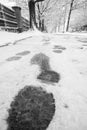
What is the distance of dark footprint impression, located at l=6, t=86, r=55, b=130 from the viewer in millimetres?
837

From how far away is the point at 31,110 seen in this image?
37.8 inches

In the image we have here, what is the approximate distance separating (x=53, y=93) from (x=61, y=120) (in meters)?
0.35

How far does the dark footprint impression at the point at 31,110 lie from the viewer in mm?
837

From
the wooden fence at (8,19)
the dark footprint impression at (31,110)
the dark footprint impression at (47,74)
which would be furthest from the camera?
the wooden fence at (8,19)

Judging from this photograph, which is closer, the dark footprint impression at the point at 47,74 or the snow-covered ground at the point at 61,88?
the snow-covered ground at the point at 61,88

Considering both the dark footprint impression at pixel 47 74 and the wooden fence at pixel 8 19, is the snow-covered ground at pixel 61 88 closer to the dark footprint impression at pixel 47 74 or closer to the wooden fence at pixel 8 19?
the dark footprint impression at pixel 47 74

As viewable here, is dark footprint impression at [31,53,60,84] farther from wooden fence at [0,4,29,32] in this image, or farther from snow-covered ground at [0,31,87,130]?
wooden fence at [0,4,29,32]

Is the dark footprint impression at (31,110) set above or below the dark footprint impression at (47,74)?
below

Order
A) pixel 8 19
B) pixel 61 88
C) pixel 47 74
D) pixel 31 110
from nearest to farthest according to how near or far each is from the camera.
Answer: pixel 31 110, pixel 61 88, pixel 47 74, pixel 8 19

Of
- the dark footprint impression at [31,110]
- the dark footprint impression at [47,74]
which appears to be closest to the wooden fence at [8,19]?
the dark footprint impression at [47,74]

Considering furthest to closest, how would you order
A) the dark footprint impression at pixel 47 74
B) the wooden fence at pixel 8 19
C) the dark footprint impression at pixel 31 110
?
the wooden fence at pixel 8 19
the dark footprint impression at pixel 47 74
the dark footprint impression at pixel 31 110

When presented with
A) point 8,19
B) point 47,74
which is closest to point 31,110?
point 47,74

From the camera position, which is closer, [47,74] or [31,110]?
[31,110]

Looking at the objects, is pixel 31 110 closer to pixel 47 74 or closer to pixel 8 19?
pixel 47 74
